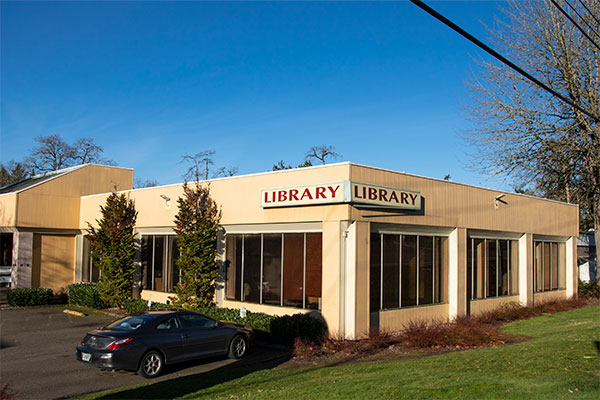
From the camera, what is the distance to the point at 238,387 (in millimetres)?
10508

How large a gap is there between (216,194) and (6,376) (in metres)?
9.49

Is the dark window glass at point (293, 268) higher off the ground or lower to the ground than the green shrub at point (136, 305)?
higher

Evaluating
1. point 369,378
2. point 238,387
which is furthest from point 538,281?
point 238,387

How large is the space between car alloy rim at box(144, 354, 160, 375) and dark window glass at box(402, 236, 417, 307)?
8642 mm

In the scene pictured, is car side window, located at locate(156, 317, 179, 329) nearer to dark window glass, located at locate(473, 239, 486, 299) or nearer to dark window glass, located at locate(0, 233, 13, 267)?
dark window glass, located at locate(473, 239, 486, 299)

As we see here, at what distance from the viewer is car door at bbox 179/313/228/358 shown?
41.4 ft

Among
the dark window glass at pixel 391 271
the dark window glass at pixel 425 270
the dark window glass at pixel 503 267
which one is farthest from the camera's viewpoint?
the dark window glass at pixel 503 267

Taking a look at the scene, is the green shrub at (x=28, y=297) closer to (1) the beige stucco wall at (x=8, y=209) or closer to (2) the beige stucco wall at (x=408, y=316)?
(1) the beige stucco wall at (x=8, y=209)

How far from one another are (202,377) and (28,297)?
1734 centimetres

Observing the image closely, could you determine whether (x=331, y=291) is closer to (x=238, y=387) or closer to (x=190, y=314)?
(x=190, y=314)

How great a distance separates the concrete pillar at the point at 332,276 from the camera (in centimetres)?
1520

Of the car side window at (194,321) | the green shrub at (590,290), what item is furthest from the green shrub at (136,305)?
the green shrub at (590,290)

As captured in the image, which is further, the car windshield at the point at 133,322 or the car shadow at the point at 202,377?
the car windshield at the point at 133,322

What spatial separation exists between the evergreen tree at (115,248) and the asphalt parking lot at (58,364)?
362 cm
